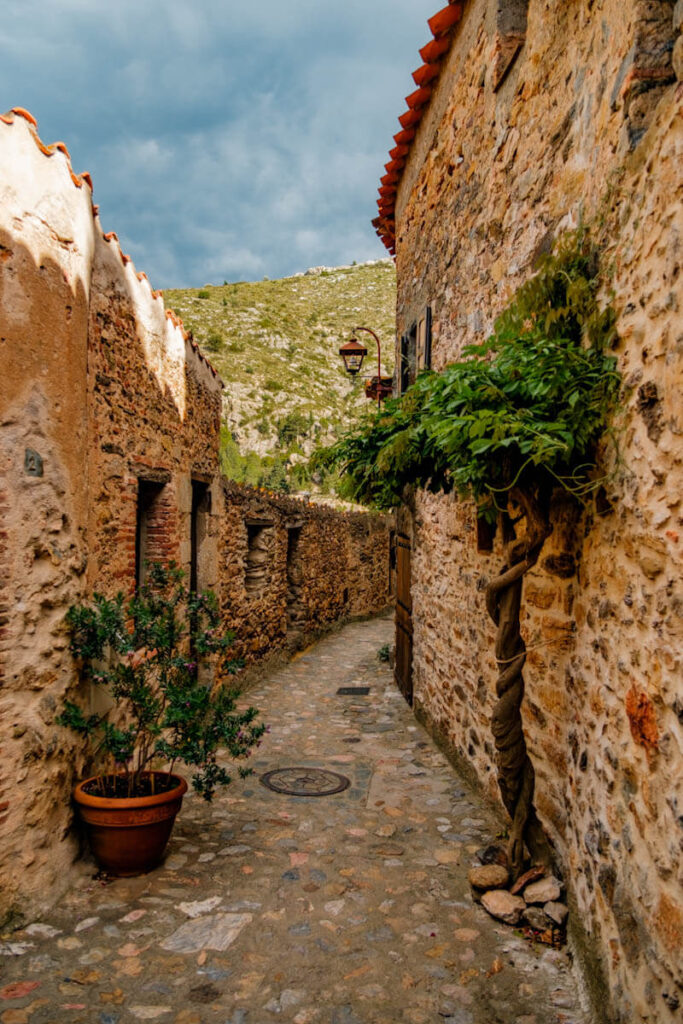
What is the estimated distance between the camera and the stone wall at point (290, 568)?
28.3ft

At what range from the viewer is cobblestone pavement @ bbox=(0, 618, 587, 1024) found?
9.12ft

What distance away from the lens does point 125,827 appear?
3.74 meters

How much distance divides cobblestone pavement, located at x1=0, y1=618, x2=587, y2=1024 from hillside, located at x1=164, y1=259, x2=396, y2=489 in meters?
17.6

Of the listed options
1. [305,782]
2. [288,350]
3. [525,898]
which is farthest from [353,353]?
[288,350]

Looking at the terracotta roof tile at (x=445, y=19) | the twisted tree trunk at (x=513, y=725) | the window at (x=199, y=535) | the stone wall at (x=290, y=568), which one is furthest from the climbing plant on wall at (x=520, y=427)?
the stone wall at (x=290, y=568)

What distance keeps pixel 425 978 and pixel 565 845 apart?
2.97 feet

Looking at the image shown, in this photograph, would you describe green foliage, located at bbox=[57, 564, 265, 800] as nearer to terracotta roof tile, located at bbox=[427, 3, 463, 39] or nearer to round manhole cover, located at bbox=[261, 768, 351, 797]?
round manhole cover, located at bbox=[261, 768, 351, 797]

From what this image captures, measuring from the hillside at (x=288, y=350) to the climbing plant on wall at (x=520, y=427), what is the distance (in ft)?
60.1

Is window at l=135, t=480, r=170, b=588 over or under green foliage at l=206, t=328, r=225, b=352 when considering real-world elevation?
under

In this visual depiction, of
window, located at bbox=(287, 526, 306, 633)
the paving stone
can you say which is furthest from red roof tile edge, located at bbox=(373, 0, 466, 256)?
the paving stone

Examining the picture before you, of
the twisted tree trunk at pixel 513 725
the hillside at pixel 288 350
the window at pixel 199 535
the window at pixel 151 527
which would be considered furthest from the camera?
the hillside at pixel 288 350

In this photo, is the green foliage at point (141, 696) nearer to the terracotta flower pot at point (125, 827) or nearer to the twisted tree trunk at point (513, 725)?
the terracotta flower pot at point (125, 827)

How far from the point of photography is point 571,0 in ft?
11.4

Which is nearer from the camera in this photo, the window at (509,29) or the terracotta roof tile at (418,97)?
the window at (509,29)
